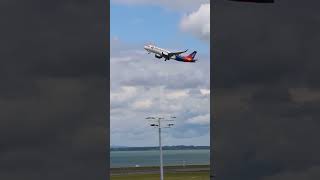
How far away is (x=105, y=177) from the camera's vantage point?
45312 millimetres

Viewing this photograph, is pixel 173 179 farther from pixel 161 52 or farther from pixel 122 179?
pixel 161 52

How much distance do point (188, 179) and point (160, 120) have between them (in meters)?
47.0

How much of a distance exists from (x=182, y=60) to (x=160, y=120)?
84.1m

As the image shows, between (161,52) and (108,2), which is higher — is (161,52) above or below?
above

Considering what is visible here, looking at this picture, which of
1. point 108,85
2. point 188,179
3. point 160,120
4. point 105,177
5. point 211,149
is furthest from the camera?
point 188,179

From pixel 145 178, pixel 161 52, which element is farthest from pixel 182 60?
pixel 145 178

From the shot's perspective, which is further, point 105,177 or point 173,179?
point 173,179

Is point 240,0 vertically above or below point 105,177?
above

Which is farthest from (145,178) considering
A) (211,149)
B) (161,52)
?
(211,149)

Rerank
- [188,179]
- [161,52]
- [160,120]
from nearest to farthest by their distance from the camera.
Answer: [160,120], [188,179], [161,52]

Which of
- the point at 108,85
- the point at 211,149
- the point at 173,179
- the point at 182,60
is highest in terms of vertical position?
the point at 182,60

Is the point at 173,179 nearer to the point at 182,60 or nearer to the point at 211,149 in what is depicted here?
the point at 182,60

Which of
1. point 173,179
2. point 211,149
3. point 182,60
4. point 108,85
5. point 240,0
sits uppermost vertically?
point 182,60

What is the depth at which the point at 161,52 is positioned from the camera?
19000 cm
